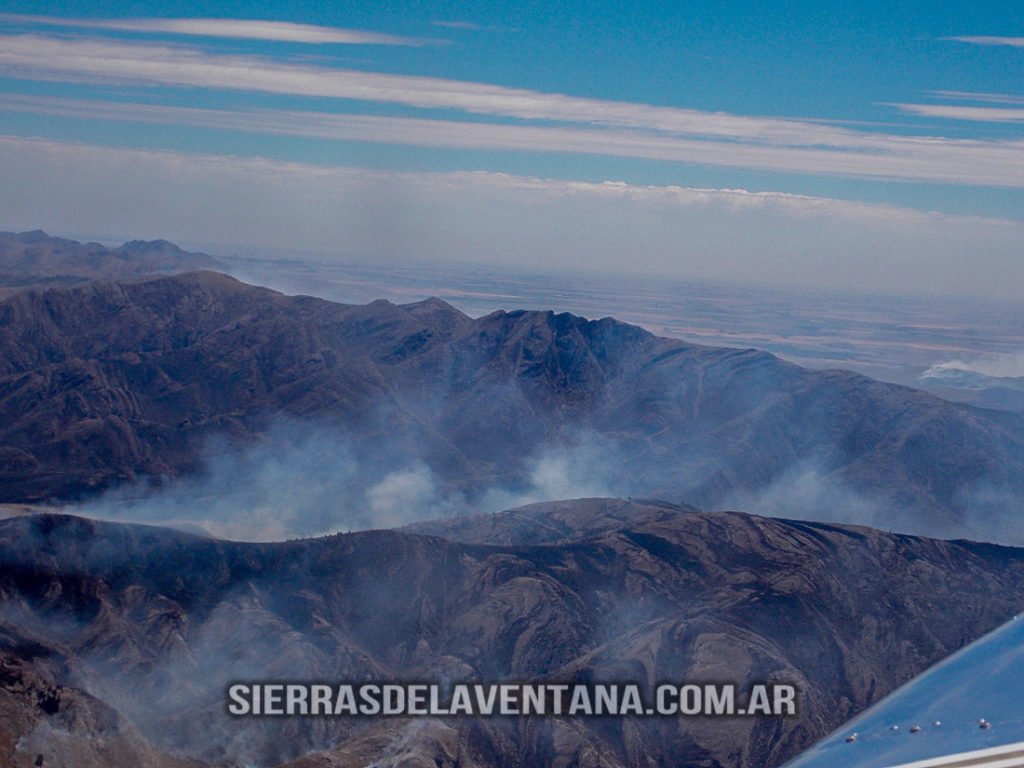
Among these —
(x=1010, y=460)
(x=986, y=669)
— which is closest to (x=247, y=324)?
(x=1010, y=460)

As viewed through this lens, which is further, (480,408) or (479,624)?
(480,408)

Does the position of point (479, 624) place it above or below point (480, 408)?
below

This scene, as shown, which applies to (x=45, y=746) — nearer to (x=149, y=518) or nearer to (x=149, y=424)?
(x=149, y=518)

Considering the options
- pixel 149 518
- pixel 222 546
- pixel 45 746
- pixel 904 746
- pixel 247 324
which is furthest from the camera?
Result: pixel 247 324

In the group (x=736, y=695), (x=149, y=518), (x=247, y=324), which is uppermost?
(x=247, y=324)

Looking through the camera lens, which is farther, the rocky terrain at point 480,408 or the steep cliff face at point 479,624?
the rocky terrain at point 480,408
